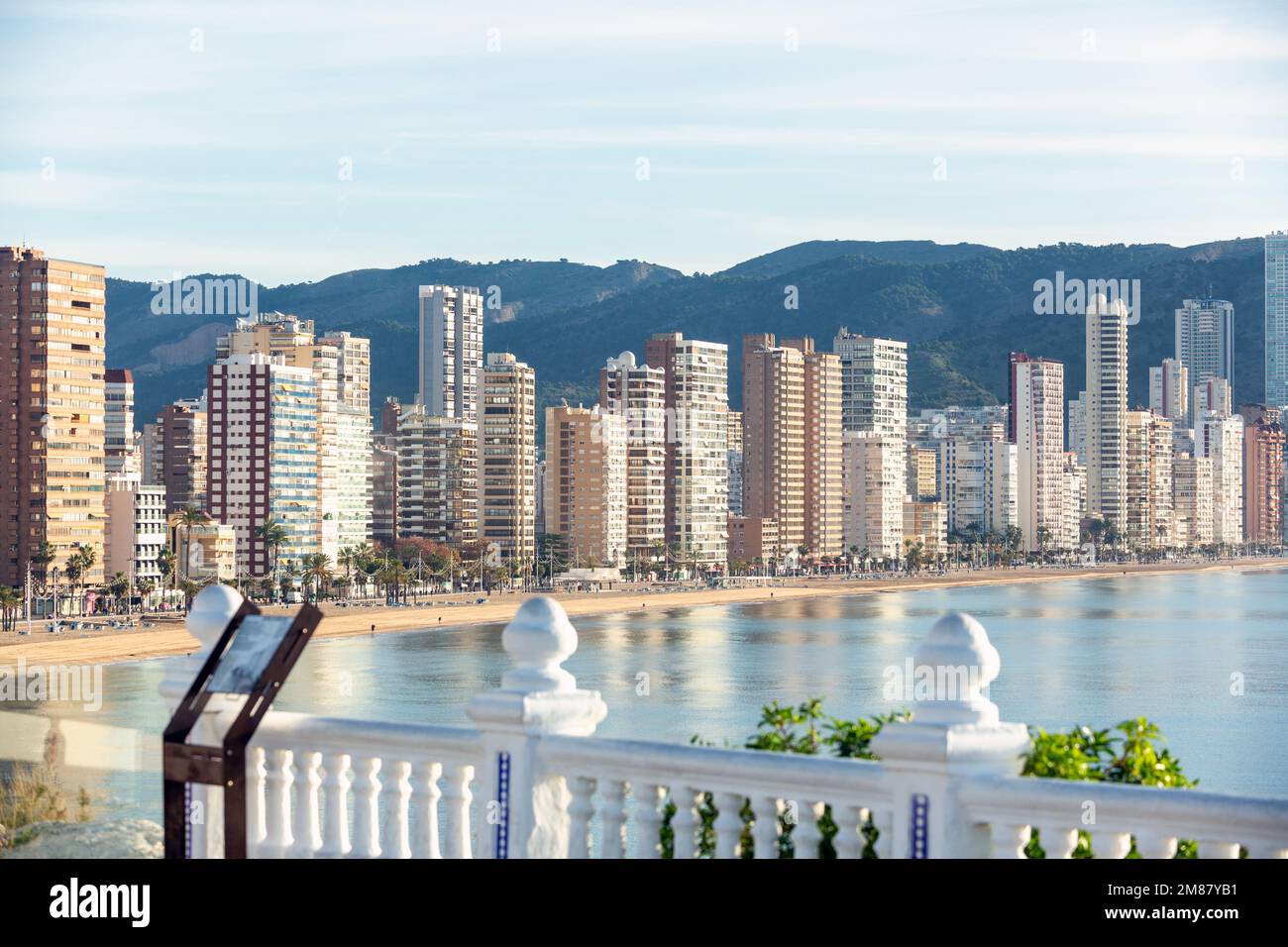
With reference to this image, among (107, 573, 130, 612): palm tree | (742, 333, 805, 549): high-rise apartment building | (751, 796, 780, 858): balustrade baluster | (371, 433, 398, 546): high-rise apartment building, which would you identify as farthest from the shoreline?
(751, 796, 780, 858): balustrade baluster

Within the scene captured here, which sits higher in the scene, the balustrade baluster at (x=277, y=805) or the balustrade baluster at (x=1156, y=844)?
the balustrade baluster at (x=1156, y=844)

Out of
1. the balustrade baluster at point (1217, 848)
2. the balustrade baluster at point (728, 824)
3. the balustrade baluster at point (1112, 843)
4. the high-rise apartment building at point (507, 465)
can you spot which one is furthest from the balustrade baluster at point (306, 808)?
the high-rise apartment building at point (507, 465)

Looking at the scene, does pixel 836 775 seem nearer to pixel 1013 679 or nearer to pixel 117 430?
pixel 1013 679

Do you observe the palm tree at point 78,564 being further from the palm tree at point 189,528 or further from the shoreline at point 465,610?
the shoreline at point 465,610
